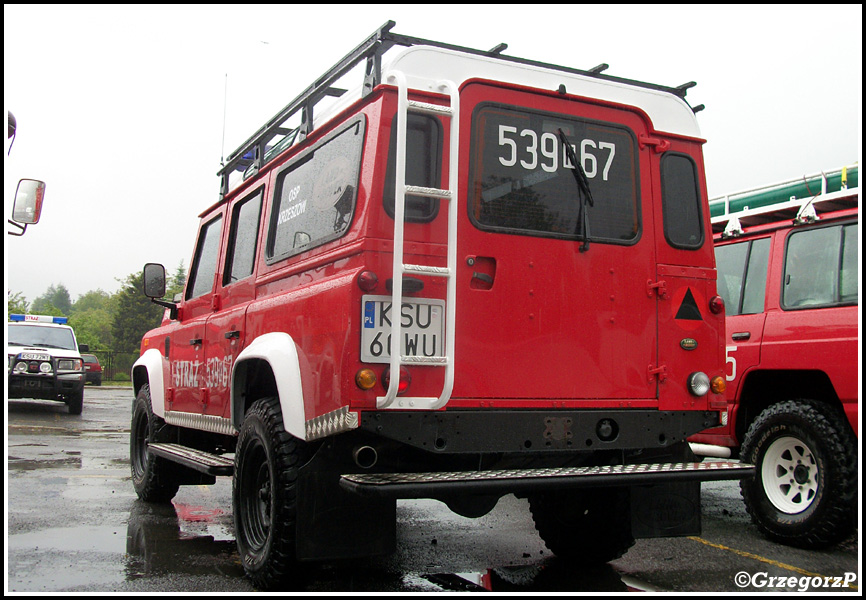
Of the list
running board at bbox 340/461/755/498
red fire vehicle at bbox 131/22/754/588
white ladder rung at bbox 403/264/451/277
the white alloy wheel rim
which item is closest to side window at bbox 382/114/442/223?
red fire vehicle at bbox 131/22/754/588

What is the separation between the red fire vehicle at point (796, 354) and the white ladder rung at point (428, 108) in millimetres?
3174

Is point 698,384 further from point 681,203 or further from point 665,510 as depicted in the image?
point 681,203

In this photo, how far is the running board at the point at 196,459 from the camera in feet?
16.9

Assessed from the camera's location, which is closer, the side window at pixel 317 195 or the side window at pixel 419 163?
the side window at pixel 419 163

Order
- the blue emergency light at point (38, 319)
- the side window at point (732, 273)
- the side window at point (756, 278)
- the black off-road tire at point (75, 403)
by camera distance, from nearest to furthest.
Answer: the side window at point (756, 278) → the side window at point (732, 273) → the black off-road tire at point (75, 403) → the blue emergency light at point (38, 319)

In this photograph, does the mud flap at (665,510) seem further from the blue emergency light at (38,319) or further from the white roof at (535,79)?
the blue emergency light at (38,319)

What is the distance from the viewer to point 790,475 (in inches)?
231

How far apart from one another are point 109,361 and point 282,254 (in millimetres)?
34613

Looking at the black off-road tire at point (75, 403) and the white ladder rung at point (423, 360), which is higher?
the white ladder rung at point (423, 360)

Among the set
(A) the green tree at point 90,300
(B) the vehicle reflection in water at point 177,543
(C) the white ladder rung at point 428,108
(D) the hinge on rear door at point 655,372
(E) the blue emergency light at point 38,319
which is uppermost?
(A) the green tree at point 90,300

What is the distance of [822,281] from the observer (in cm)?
594

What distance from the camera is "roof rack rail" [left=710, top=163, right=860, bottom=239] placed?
19.9ft

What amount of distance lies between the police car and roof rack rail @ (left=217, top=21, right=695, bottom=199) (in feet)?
36.4

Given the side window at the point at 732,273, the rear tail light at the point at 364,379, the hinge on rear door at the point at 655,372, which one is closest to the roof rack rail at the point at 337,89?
the rear tail light at the point at 364,379
